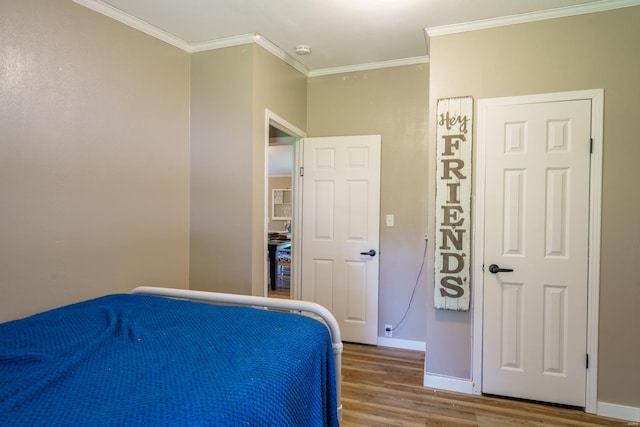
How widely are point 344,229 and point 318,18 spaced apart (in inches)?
70.6

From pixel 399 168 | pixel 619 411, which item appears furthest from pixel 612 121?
pixel 619 411

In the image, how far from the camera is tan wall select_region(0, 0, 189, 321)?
1.74 m

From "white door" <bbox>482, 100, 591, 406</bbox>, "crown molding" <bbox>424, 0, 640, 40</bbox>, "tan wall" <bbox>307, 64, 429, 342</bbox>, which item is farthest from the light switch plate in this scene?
"crown molding" <bbox>424, 0, 640, 40</bbox>

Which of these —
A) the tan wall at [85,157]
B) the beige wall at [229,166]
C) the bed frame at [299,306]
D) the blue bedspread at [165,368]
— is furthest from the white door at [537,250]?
the tan wall at [85,157]

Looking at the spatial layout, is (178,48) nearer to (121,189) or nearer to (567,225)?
(121,189)

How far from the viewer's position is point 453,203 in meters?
2.46

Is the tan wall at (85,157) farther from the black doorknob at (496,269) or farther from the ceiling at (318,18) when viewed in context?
the black doorknob at (496,269)

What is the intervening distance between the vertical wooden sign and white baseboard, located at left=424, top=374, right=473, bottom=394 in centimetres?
52

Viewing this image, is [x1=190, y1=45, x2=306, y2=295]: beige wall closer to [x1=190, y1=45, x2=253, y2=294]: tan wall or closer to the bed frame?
[x1=190, y1=45, x2=253, y2=294]: tan wall

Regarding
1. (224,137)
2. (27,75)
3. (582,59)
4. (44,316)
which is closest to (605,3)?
(582,59)

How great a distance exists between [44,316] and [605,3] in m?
3.58

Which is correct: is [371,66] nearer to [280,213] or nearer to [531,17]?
[531,17]

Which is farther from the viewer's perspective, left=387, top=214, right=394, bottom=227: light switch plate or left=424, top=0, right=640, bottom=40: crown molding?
left=387, top=214, right=394, bottom=227: light switch plate

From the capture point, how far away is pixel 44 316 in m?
1.54
